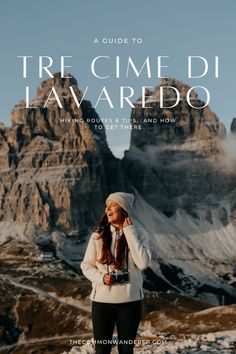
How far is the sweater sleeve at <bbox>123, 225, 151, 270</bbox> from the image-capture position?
1744 cm

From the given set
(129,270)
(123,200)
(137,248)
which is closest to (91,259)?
(129,270)

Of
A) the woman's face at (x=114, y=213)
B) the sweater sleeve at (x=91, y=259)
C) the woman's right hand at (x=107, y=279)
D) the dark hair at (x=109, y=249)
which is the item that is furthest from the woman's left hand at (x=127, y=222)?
the woman's right hand at (x=107, y=279)

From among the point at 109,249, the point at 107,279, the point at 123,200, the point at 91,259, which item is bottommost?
the point at 107,279

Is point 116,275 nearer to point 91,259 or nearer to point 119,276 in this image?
point 119,276

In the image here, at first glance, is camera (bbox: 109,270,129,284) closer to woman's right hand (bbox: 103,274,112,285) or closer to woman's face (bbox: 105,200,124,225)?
woman's right hand (bbox: 103,274,112,285)

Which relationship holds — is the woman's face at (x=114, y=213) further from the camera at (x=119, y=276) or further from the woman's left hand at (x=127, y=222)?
the camera at (x=119, y=276)

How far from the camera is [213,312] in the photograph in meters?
171

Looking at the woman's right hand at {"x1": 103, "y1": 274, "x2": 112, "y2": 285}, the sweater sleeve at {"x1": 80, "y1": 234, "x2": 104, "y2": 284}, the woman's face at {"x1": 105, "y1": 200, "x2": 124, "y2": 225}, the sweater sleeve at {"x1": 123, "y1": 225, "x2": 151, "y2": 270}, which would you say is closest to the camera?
the woman's right hand at {"x1": 103, "y1": 274, "x2": 112, "y2": 285}

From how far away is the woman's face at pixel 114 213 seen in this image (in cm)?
1795

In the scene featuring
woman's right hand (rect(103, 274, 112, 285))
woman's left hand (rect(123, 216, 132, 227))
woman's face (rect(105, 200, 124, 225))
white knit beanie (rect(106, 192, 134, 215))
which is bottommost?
woman's right hand (rect(103, 274, 112, 285))

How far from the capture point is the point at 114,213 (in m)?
18.0

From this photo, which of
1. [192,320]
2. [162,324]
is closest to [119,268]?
[192,320]

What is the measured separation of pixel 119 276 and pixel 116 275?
0.29 feet

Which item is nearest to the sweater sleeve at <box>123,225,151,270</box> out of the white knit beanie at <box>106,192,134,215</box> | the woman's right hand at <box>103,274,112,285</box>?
the white knit beanie at <box>106,192,134,215</box>
